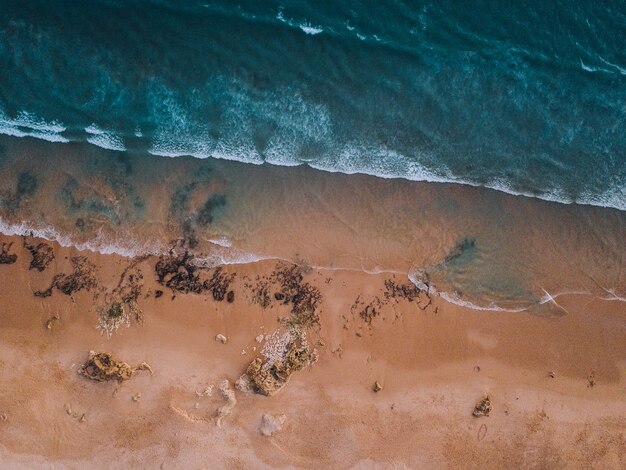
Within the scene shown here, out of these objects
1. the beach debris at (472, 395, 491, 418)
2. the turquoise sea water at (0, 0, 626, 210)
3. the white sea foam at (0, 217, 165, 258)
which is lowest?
the beach debris at (472, 395, 491, 418)

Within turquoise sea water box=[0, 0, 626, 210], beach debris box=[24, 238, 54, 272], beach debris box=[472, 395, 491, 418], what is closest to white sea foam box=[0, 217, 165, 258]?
beach debris box=[24, 238, 54, 272]

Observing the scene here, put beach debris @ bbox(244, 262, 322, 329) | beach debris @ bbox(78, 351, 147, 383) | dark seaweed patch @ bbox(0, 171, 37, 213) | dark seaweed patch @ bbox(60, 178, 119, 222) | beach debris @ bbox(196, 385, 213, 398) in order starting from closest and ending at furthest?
beach debris @ bbox(78, 351, 147, 383) < beach debris @ bbox(196, 385, 213, 398) < beach debris @ bbox(244, 262, 322, 329) < dark seaweed patch @ bbox(0, 171, 37, 213) < dark seaweed patch @ bbox(60, 178, 119, 222)

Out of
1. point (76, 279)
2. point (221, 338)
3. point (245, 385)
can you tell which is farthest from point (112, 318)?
point (245, 385)

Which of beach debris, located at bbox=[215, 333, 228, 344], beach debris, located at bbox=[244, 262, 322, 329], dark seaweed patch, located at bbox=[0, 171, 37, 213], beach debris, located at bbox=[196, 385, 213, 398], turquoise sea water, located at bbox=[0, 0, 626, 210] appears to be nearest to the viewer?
beach debris, located at bbox=[196, 385, 213, 398]

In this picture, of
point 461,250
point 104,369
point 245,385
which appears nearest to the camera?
point 104,369

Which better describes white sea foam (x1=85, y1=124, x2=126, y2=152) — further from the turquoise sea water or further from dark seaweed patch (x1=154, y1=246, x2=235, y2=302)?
dark seaweed patch (x1=154, y1=246, x2=235, y2=302)

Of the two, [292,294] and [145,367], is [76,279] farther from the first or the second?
[292,294]

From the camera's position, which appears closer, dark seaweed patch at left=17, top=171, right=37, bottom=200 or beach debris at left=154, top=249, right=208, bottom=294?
beach debris at left=154, top=249, right=208, bottom=294
